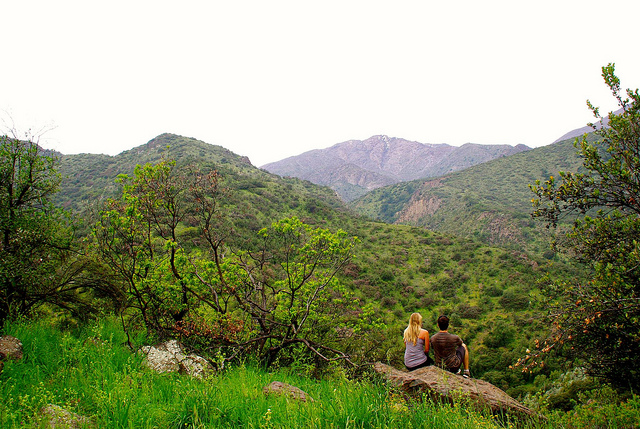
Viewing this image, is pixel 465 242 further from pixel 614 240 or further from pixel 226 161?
pixel 226 161

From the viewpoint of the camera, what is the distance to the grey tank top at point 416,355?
20.1ft

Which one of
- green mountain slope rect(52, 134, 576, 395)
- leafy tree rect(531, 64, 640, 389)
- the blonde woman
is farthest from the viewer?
green mountain slope rect(52, 134, 576, 395)

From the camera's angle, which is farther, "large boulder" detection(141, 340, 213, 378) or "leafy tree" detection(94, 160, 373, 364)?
"leafy tree" detection(94, 160, 373, 364)

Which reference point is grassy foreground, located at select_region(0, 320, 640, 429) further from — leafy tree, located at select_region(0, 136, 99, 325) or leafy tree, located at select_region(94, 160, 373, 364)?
leafy tree, located at select_region(0, 136, 99, 325)

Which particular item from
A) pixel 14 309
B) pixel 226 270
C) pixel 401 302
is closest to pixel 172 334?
pixel 226 270

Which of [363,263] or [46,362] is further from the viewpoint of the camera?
[363,263]

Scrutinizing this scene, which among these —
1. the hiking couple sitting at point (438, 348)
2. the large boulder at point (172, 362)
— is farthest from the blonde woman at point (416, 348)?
the large boulder at point (172, 362)

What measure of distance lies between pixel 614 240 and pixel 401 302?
26.5 metres

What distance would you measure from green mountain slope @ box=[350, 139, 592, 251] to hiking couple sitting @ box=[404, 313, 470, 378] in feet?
182

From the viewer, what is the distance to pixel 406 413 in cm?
264

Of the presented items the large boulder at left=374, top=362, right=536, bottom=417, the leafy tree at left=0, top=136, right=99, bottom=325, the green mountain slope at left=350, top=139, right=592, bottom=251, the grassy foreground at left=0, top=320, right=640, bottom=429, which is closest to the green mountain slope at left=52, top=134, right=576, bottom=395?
the leafy tree at left=0, top=136, right=99, bottom=325

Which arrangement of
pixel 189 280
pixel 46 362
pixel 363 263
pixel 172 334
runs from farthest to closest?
pixel 363 263
pixel 189 280
pixel 172 334
pixel 46 362

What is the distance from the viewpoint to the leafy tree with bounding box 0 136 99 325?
20.7 ft

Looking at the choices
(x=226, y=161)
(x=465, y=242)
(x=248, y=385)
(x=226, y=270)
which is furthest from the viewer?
(x=226, y=161)
